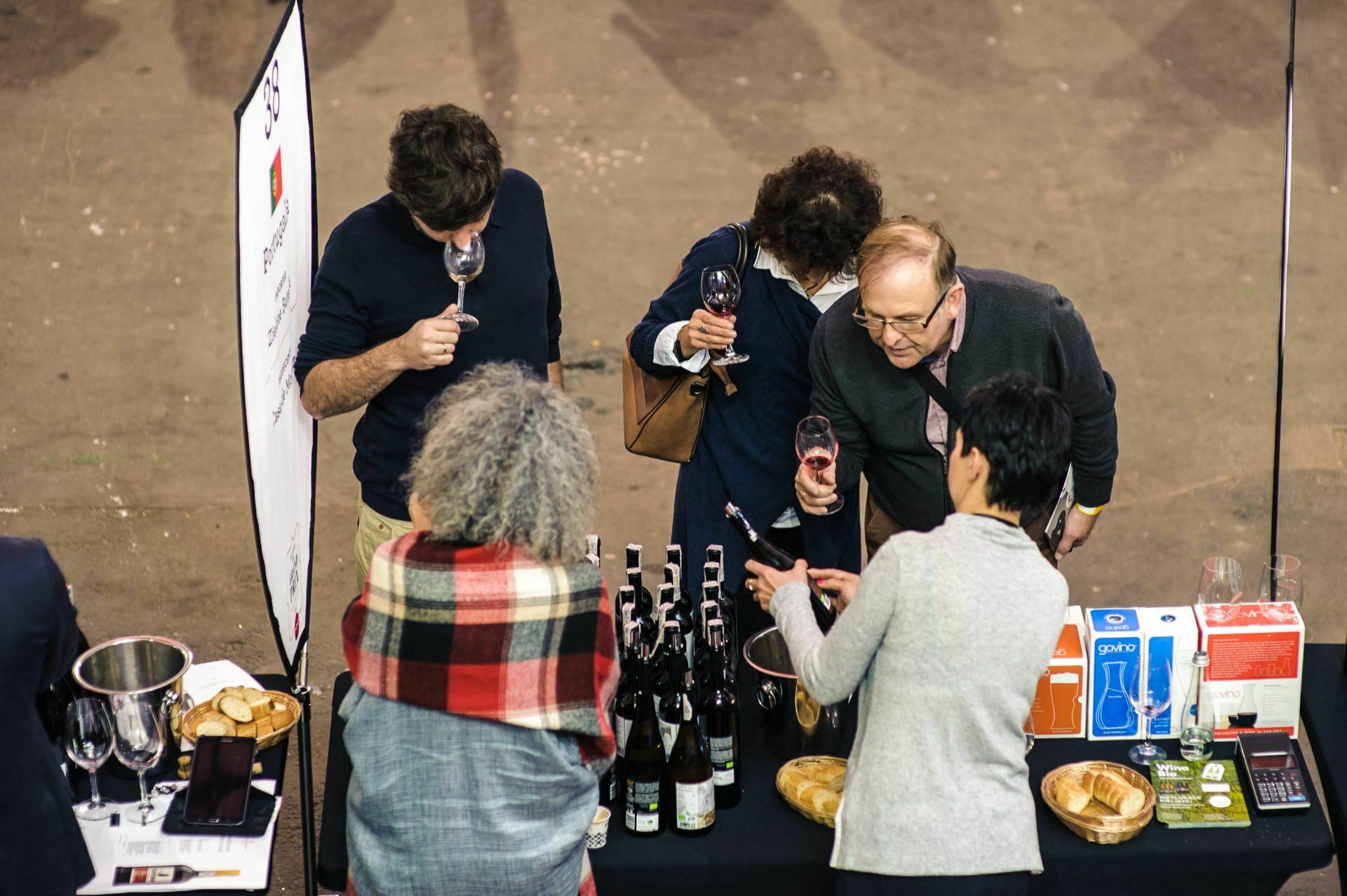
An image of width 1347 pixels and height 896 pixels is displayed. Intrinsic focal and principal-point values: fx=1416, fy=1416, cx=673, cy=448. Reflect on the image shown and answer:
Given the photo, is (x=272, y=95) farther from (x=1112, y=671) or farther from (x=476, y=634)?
(x=1112, y=671)

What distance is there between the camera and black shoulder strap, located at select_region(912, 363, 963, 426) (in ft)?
9.45

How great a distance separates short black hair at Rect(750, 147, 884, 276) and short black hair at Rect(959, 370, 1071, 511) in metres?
0.88

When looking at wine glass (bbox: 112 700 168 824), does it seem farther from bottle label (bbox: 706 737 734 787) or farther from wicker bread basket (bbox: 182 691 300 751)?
bottle label (bbox: 706 737 734 787)

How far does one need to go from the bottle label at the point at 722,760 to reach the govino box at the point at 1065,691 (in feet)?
1.93

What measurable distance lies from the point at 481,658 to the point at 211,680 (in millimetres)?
1145

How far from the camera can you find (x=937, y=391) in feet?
9.48

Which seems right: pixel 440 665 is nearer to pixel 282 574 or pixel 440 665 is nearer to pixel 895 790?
pixel 895 790

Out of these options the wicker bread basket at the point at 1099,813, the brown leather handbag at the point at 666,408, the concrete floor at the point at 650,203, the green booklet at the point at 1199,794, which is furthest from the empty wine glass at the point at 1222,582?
the concrete floor at the point at 650,203

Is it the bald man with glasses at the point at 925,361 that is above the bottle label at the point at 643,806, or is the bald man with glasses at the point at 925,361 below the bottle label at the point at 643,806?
above

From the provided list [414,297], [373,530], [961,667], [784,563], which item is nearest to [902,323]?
[784,563]

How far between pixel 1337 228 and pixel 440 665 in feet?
18.3

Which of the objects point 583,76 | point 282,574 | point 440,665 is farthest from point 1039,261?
point 440,665

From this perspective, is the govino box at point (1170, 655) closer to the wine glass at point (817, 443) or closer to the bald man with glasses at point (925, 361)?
the bald man with glasses at point (925, 361)

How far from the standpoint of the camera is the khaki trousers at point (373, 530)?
10.1 ft
